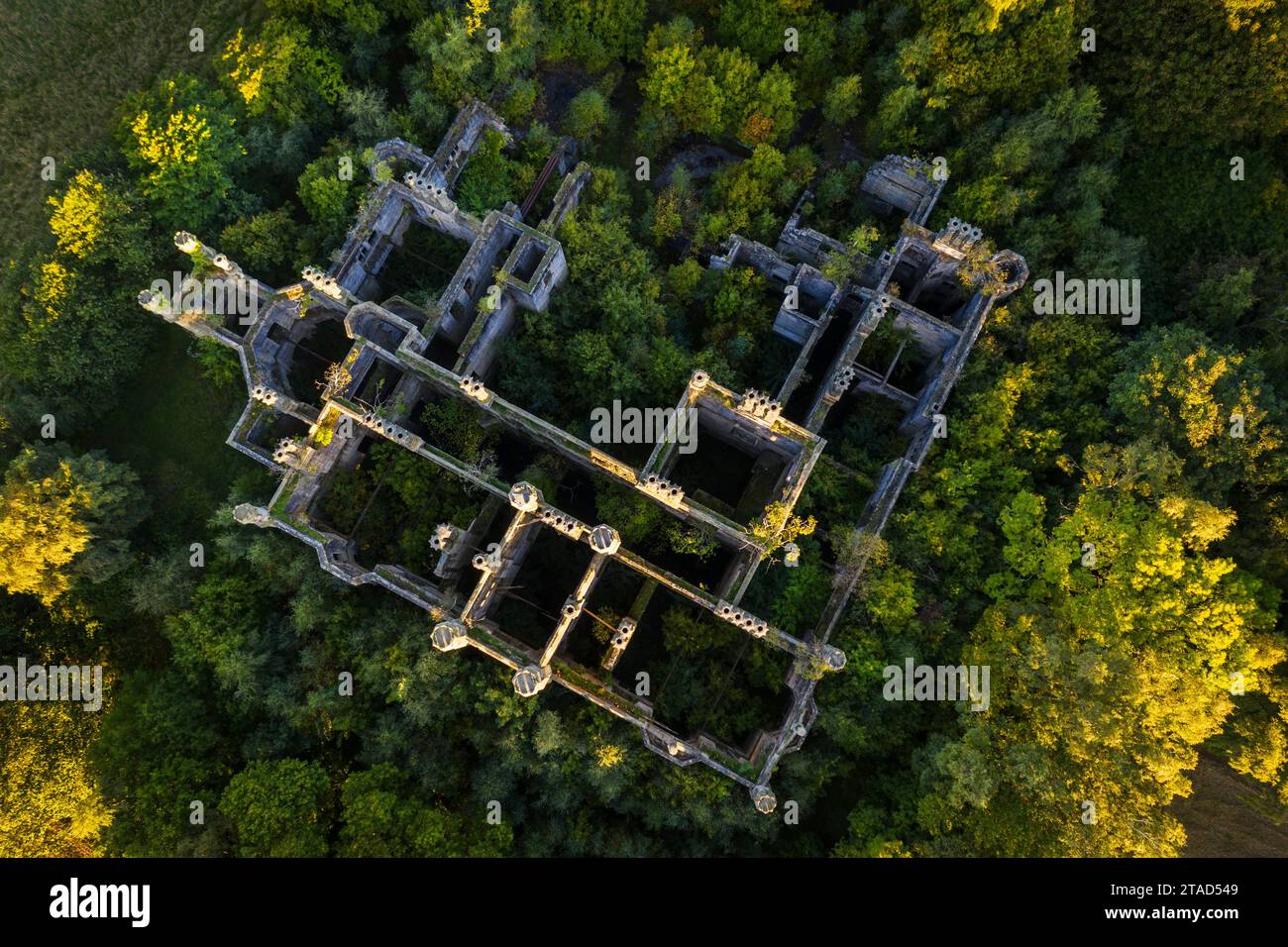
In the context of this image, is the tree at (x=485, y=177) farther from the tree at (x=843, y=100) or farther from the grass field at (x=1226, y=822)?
the grass field at (x=1226, y=822)

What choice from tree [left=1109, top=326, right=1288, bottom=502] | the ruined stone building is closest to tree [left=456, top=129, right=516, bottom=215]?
the ruined stone building

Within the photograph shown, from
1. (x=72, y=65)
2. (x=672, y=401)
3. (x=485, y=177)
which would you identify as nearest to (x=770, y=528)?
(x=672, y=401)

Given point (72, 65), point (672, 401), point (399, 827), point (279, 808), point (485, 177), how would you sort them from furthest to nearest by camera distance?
point (72, 65) → point (485, 177) → point (672, 401) → point (279, 808) → point (399, 827)

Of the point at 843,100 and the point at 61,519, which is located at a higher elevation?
the point at 843,100

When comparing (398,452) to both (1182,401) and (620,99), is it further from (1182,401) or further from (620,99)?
(1182,401)

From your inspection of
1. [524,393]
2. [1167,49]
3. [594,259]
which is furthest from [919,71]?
[524,393]

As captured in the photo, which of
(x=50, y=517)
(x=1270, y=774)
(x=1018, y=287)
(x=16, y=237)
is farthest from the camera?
(x=16, y=237)

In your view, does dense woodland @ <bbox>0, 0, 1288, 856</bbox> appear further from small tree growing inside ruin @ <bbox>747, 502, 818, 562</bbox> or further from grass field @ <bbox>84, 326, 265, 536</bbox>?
small tree growing inside ruin @ <bbox>747, 502, 818, 562</bbox>

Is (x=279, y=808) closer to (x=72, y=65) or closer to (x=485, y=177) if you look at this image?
(x=485, y=177)
